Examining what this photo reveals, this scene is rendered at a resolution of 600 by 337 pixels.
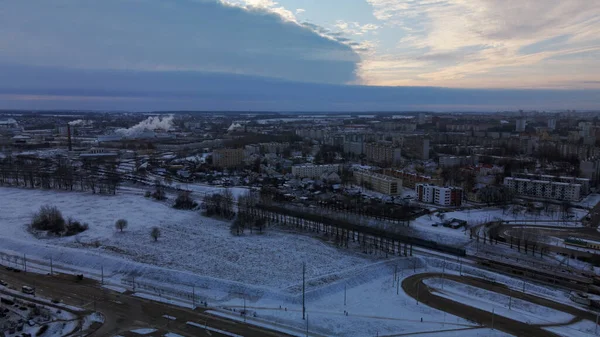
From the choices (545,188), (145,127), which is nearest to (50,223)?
(545,188)

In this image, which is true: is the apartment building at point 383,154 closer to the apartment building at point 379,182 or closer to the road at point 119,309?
the apartment building at point 379,182

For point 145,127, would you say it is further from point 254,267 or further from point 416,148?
point 254,267

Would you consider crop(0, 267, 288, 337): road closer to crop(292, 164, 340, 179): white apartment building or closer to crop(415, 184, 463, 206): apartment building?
crop(415, 184, 463, 206): apartment building

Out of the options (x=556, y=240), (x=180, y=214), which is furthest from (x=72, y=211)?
(x=556, y=240)

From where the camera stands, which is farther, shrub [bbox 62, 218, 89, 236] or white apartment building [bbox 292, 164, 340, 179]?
white apartment building [bbox 292, 164, 340, 179]

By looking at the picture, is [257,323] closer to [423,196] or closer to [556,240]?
[556,240]

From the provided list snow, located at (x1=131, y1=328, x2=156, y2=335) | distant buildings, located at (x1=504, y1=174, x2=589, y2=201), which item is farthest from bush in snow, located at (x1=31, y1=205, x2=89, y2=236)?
distant buildings, located at (x1=504, y1=174, x2=589, y2=201)

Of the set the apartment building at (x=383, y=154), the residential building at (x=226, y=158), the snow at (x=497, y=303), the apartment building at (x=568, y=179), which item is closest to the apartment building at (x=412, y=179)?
the apartment building at (x=568, y=179)
